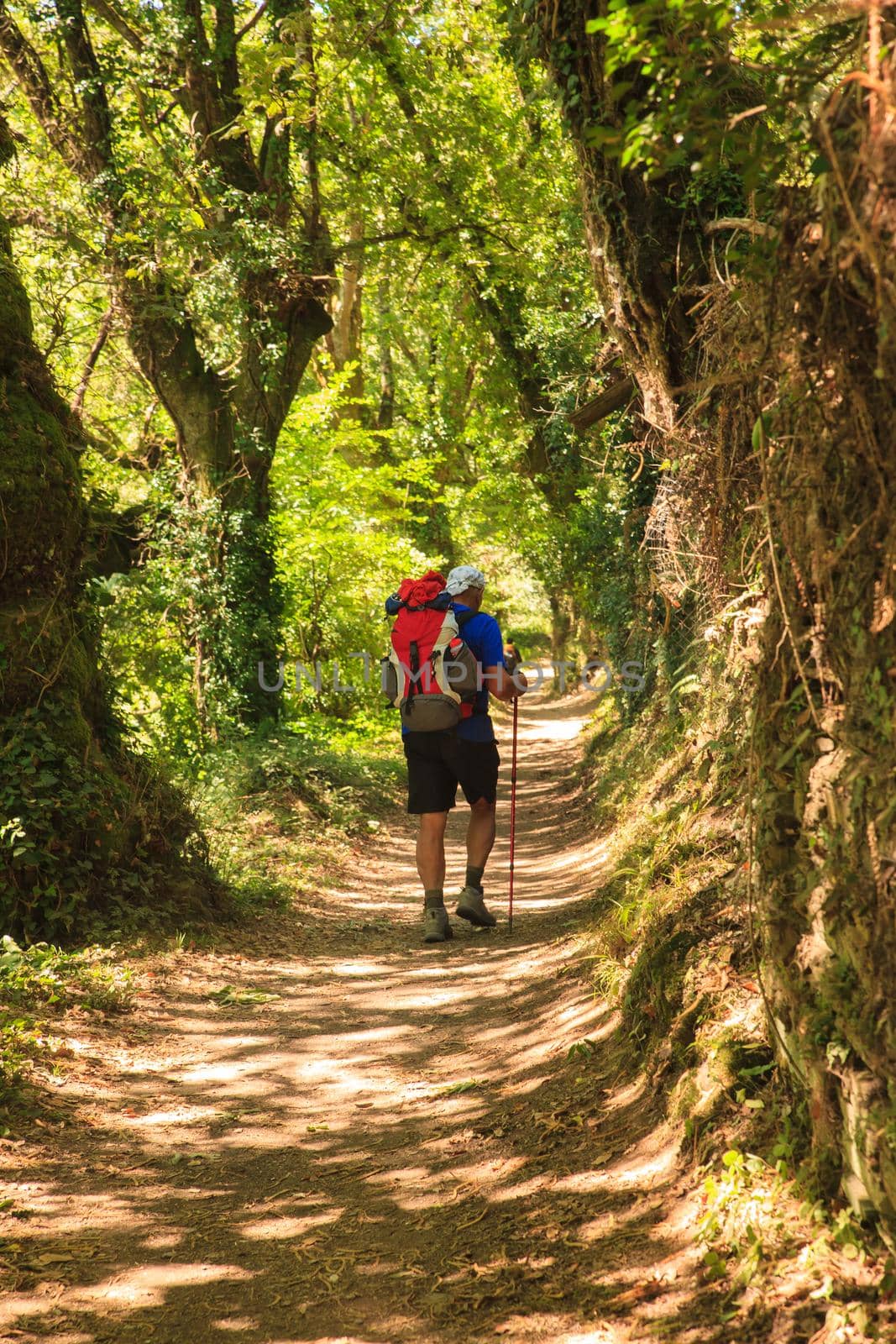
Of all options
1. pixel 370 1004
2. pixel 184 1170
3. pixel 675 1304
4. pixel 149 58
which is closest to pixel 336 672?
pixel 149 58

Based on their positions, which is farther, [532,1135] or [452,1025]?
[452,1025]

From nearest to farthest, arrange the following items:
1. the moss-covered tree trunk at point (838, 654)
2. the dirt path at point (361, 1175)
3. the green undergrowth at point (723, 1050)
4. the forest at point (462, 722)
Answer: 1. the moss-covered tree trunk at point (838, 654)
2. the green undergrowth at point (723, 1050)
3. the forest at point (462, 722)
4. the dirt path at point (361, 1175)

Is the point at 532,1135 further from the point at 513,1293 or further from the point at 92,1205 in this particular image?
the point at 92,1205

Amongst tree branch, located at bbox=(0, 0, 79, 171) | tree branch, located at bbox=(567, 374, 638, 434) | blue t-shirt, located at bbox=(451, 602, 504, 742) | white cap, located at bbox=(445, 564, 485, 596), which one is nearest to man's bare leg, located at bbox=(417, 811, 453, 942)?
blue t-shirt, located at bbox=(451, 602, 504, 742)

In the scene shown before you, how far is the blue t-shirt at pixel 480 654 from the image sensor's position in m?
7.83

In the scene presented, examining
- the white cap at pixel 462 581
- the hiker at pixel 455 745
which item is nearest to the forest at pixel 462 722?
the hiker at pixel 455 745

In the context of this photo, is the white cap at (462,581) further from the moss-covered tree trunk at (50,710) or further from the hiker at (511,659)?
the moss-covered tree trunk at (50,710)

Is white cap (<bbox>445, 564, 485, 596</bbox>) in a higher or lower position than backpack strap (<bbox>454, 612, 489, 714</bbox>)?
higher

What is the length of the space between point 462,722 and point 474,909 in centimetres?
139

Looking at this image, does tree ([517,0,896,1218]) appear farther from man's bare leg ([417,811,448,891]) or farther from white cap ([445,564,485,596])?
man's bare leg ([417,811,448,891])

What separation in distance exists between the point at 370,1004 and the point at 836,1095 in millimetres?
3815

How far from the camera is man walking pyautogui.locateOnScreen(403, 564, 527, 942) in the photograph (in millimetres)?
7859

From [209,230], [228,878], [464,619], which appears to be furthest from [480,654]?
[209,230]

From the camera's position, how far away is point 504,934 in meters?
7.86
